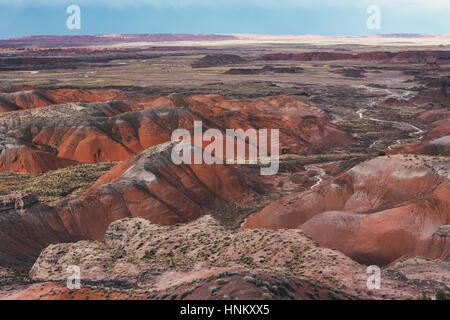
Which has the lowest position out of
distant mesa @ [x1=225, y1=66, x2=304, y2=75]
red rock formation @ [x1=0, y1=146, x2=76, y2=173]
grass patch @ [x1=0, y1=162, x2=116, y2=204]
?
grass patch @ [x1=0, y1=162, x2=116, y2=204]

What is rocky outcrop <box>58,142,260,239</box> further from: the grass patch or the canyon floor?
the grass patch

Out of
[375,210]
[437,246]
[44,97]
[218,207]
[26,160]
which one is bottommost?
[218,207]

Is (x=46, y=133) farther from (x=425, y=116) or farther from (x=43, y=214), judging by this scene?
(x=425, y=116)

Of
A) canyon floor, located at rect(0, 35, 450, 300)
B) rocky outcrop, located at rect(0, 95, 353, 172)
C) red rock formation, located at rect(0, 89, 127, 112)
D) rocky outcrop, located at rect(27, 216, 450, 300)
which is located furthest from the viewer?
red rock formation, located at rect(0, 89, 127, 112)

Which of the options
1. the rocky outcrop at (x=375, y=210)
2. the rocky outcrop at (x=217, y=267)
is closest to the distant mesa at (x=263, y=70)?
the rocky outcrop at (x=375, y=210)

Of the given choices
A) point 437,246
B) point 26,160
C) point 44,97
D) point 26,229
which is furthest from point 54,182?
point 44,97

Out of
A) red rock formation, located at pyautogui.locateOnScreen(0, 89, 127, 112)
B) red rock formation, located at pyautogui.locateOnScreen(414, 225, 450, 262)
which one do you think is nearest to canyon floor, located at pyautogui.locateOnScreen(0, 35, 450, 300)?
red rock formation, located at pyautogui.locateOnScreen(414, 225, 450, 262)

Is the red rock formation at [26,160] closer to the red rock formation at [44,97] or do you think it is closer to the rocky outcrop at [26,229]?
the rocky outcrop at [26,229]

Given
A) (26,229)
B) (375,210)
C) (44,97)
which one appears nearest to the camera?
(26,229)

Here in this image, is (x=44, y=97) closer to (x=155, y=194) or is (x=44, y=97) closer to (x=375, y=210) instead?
(x=155, y=194)
